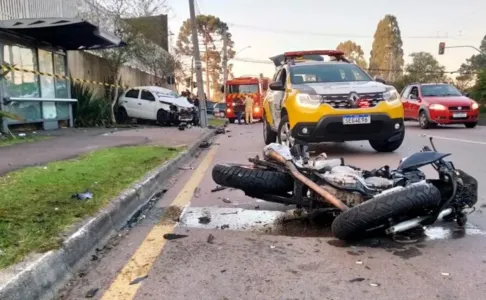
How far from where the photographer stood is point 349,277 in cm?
297

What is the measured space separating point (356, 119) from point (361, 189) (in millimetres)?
4349

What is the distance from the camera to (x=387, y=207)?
331cm

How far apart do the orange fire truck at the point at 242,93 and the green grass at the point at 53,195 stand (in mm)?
20112

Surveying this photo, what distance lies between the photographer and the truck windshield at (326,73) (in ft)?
29.9

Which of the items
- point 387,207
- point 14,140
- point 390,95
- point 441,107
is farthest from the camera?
point 441,107

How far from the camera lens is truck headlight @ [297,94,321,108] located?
8.03 m

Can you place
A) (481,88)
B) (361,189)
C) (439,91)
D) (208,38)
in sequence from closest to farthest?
1. (361,189)
2. (439,91)
3. (481,88)
4. (208,38)

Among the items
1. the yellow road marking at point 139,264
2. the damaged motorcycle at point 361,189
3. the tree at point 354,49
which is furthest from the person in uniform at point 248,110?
the tree at point 354,49

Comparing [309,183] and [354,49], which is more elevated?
[354,49]

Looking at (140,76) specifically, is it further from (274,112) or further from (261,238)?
(261,238)

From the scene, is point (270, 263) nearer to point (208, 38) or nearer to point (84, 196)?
point (84, 196)

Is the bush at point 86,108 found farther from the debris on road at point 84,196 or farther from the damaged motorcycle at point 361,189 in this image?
the damaged motorcycle at point 361,189

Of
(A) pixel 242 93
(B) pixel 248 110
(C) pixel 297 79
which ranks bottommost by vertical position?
(B) pixel 248 110

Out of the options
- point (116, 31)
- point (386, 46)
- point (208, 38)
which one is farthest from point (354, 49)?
point (116, 31)
